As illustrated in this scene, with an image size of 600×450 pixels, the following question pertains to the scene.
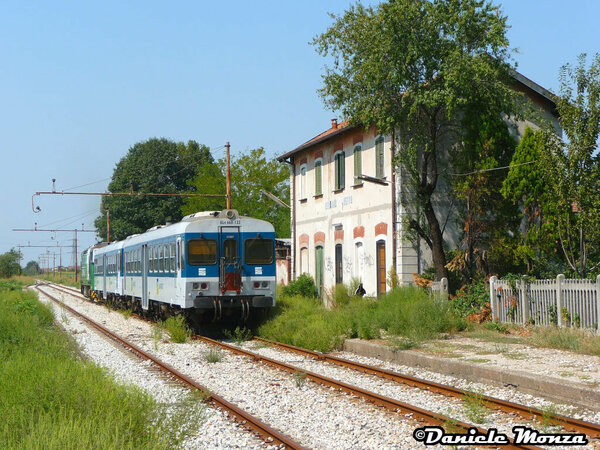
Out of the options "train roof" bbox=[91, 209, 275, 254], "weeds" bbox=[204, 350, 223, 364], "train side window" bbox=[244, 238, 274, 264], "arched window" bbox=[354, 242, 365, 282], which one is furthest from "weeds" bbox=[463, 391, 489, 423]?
"arched window" bbox=[354, 242, 365, 282]

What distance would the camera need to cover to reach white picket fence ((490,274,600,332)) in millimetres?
15859

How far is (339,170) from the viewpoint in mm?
29453

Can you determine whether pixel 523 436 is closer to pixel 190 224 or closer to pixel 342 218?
pixel 190 224

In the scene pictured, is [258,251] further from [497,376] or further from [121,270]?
[121,270]

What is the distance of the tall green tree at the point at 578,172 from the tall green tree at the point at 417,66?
3.14 metres

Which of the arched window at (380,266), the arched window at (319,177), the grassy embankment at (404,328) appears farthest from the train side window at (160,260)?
the arched window at (319,177)

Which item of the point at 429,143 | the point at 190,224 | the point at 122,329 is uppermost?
the point at 429,143

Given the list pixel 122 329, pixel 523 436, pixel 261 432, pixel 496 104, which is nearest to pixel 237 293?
pixel 122 329

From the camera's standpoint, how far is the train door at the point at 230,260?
63.5 ft

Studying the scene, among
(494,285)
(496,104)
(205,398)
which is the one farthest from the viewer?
(496,104)

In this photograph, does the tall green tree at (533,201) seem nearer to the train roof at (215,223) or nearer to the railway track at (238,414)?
the train roof at (215,223)

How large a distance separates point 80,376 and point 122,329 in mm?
15590

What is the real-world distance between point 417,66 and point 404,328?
7966mm

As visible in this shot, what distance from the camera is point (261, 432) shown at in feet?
28.1
